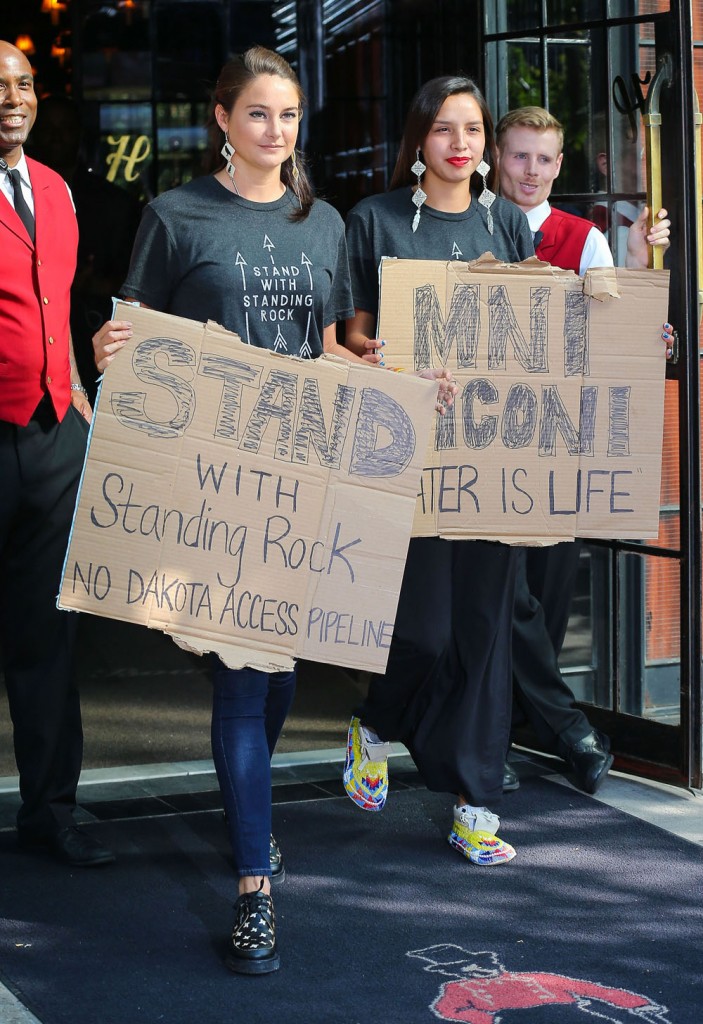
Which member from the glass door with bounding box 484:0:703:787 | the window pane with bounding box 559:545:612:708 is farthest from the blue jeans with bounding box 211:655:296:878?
the window pane with bounding box 559:545:612:708

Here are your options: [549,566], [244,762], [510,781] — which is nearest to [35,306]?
[244,762]

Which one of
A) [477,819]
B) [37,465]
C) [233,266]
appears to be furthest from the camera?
[477,819]

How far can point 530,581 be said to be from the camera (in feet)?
13.8

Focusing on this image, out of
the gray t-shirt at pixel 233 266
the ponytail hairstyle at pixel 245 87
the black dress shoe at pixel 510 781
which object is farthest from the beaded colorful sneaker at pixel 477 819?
the ponytail hairstyle at pixel 245 87

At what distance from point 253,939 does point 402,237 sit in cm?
155

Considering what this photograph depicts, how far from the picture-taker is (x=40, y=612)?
3.40 m

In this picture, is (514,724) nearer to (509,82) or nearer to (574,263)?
(574,263)

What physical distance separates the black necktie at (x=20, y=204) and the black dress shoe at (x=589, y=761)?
198cm

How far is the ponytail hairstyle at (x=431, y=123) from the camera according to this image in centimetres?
329

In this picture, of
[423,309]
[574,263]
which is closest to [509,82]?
[574,263]

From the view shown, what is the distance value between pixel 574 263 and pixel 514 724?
1.29 metres

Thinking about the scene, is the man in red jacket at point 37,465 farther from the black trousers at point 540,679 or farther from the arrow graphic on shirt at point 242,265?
the black trousers at point 540,679

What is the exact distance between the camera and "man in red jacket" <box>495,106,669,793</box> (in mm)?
3848

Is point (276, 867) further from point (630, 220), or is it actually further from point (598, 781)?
point (630, 220)
